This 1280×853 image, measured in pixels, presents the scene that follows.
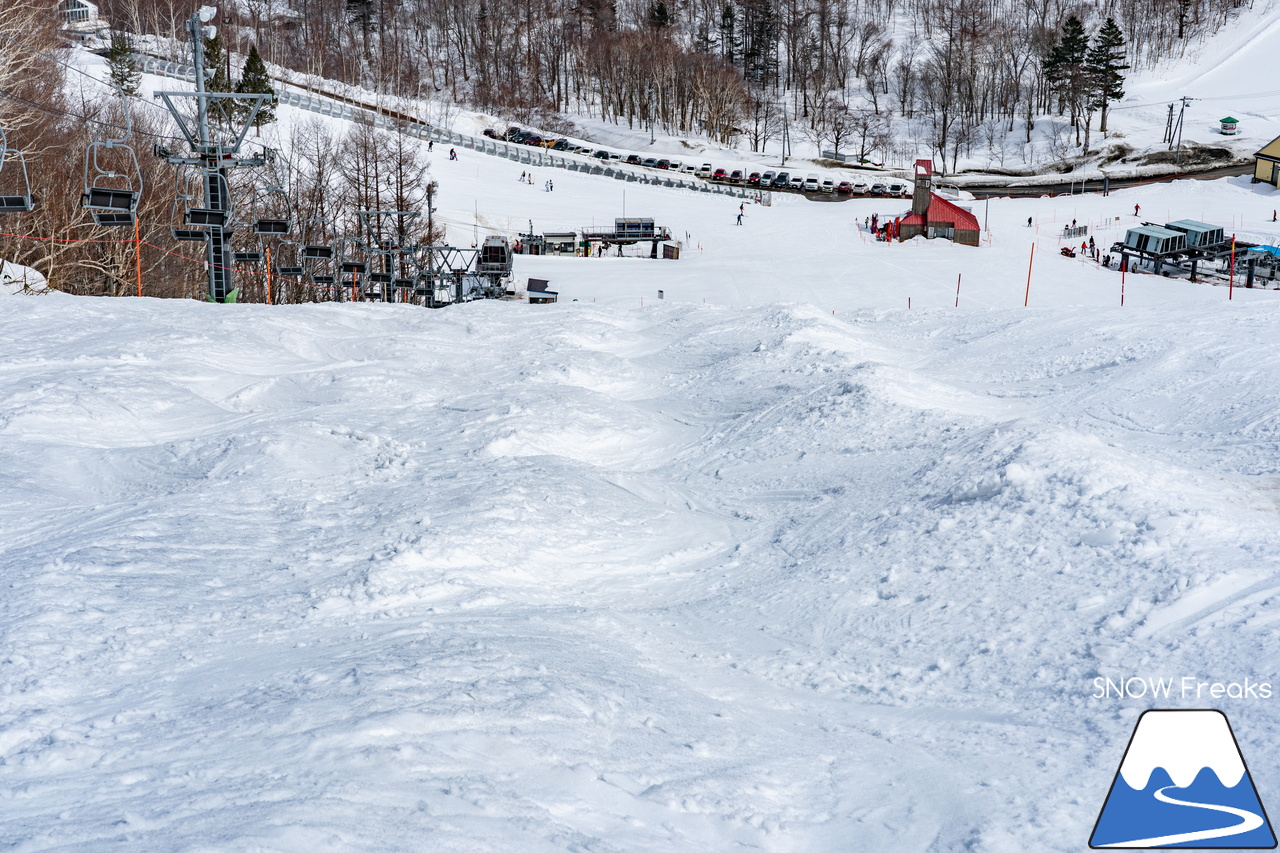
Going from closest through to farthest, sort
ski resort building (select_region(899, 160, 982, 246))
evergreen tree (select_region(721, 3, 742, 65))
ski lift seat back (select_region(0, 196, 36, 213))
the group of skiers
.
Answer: ski lift seat back (select_region(0, 196, 36, 213)), ski resort building (select_region(899, 160, 982, 246)), the group of skiers, evergreen tree (select_region(721, 3, 742, 65))

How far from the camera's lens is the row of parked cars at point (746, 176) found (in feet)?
212

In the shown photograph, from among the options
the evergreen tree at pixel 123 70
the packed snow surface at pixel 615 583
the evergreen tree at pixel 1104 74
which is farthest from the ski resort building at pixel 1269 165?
the evergreen tree at pixel 123 70

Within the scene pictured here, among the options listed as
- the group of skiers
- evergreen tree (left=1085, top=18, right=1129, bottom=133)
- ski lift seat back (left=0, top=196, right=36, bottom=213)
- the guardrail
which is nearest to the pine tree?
the guardrail

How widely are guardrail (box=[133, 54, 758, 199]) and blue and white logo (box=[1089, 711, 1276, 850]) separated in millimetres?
57359

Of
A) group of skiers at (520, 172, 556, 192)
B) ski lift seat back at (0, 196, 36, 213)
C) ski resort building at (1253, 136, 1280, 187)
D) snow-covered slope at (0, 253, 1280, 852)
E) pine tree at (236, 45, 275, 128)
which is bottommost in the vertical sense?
snow-covered slope at (0, 253, 1280, 852)

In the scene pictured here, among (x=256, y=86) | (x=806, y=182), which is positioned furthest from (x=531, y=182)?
(x=806, y=182)

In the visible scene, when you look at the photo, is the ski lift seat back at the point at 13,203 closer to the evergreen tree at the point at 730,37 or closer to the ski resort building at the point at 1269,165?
the ski resort building at the point at 1269,165

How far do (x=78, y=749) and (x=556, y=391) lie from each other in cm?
962

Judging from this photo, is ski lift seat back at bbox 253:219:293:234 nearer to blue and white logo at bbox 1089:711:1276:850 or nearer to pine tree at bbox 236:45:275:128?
blue and white logo at bbox 1089:711:1276:850

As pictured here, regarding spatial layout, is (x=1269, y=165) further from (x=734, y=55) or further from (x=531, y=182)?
(x=734, y=55)

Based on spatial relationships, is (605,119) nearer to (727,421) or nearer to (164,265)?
(164,265)

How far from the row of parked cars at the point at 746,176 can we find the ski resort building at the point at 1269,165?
19.0 m

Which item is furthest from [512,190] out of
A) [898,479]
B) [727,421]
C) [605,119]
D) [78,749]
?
[78,749]

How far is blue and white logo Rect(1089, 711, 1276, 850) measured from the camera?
4.86 meters
